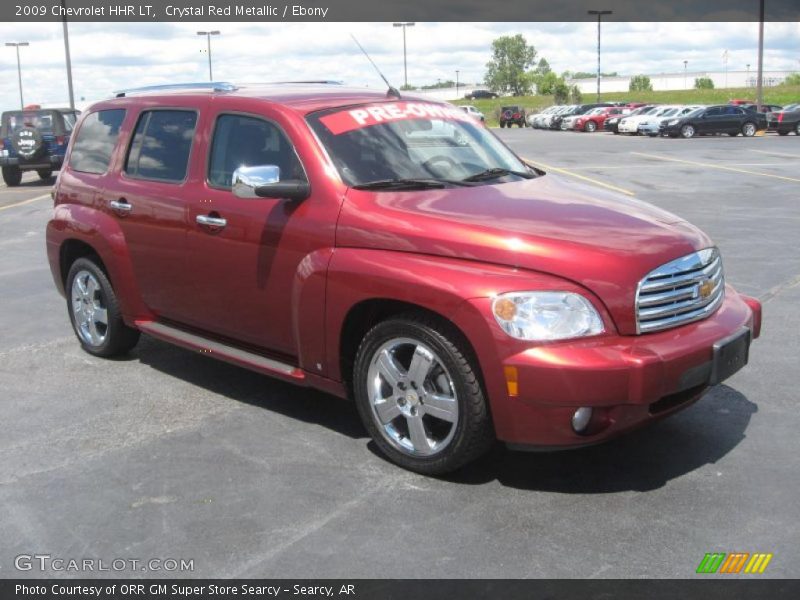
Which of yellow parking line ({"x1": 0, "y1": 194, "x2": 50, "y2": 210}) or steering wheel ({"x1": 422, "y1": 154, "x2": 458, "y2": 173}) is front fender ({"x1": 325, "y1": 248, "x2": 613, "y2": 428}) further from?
yellow parking line ({"x1": 0, "y1": 194, "x2": 50, "y2": 210})

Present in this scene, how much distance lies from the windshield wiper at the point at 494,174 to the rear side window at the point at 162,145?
173cm

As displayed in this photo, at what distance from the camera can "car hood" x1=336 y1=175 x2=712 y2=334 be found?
3850 mm

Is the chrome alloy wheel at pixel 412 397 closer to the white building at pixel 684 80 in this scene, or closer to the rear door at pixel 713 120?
the rear door at pixel 713 120

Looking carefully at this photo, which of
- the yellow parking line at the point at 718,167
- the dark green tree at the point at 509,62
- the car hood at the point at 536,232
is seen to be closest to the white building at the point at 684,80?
the dark green tree at the point at 509,62

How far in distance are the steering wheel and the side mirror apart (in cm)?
68

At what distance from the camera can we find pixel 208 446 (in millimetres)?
4715

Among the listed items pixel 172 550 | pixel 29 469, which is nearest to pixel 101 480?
pixel 29 469

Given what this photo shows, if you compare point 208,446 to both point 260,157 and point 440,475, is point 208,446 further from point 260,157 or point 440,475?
point 260,157

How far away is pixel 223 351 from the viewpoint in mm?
5223

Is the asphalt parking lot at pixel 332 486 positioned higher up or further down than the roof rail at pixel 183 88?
further down

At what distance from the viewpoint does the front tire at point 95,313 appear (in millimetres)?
6141

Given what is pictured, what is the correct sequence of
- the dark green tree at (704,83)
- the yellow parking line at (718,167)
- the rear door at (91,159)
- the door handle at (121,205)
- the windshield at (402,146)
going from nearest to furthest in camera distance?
the windshield at (402,146) < the door handle at (121,205) < the rear door at (91,159) < the yellow parking line at (718,167) < the dark green tree at (704,83)

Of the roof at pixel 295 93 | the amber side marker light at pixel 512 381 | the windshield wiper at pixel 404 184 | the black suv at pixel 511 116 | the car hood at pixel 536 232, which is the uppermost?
the black suv at pixel 511 116
